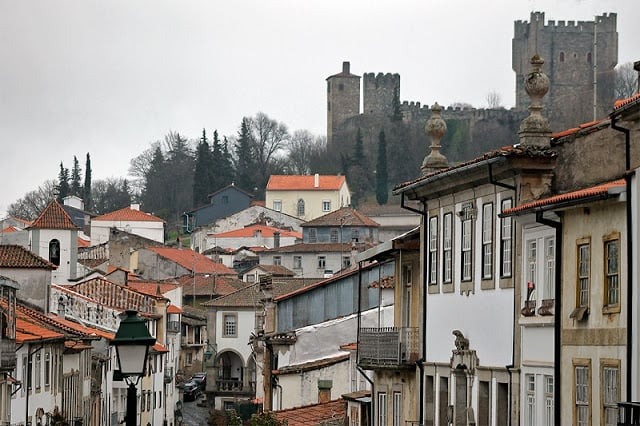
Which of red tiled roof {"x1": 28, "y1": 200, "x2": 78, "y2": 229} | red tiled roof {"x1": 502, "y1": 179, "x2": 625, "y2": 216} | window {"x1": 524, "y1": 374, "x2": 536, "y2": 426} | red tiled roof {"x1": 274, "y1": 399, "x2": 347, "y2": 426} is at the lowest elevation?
red tiled roof {"x1": 274, "y1": 399, "x2": 347, "y2": 426}

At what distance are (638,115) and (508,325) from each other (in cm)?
647

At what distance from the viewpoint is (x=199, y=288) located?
403 ft

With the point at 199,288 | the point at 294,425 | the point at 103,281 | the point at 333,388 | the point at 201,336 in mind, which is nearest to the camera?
the point at 294,425

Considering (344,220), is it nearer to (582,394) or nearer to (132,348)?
(582,394)

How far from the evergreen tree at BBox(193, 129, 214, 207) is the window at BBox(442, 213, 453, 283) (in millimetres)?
153605

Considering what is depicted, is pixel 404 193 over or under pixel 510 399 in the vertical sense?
over

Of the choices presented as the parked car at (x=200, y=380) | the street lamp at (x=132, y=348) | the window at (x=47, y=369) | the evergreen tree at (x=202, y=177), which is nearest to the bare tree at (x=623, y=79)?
the parked car at (x=200, y=380)

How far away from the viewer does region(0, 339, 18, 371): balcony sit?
159ft

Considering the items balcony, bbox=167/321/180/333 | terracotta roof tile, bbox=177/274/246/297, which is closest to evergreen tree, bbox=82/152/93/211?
terracotta roof tile, bbox=177/274/246/297

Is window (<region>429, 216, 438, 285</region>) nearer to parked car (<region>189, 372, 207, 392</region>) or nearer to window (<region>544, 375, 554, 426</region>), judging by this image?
window (<region>544, 375, 554, 426</region>)

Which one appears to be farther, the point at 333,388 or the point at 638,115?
the point at 333,388

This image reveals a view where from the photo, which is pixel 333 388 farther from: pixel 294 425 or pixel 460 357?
pixel 460 357

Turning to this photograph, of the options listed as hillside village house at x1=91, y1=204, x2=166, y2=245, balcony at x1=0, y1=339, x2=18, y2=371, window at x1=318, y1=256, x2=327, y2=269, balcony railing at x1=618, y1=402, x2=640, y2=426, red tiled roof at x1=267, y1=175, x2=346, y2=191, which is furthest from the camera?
red tiled roof at x1=267, y1=175, x2=346, y2=191

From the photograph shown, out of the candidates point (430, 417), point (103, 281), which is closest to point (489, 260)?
point (430, 417)
